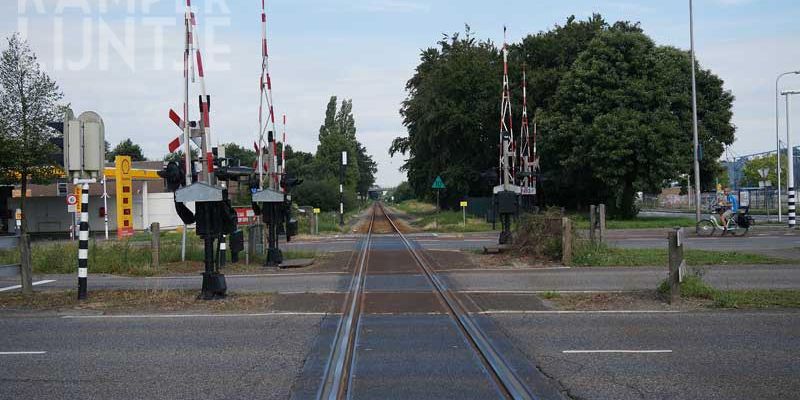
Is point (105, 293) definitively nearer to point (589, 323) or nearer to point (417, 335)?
point (417, 335)

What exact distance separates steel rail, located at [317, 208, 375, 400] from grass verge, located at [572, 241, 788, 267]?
6901 millimetres

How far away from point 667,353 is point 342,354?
3.58m

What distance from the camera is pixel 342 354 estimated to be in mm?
8086

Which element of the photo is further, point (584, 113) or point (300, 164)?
point (300, 164)

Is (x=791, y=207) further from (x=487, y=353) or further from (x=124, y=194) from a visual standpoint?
(x=124, y=194)

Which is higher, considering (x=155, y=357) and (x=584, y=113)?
(x=584, y=113)

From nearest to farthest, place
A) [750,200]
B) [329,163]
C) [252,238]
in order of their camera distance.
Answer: [252,238] < [750,200] < [329,163]

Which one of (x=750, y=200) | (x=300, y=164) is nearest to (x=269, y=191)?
(x=750, y=200)

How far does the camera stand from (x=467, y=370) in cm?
732

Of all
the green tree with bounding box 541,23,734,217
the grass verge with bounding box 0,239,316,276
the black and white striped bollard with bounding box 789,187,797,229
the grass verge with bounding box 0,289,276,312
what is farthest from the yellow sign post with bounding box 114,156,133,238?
the black and white striped bollard with bounding box 789,187,797,229

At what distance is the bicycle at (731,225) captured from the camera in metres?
28.2

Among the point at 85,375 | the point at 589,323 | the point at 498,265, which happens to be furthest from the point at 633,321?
the point at 498,265

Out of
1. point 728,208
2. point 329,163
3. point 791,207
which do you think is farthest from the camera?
point 329,163

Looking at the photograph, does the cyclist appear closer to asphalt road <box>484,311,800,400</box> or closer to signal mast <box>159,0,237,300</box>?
asphalt road <box>484,311,800,400</box>
